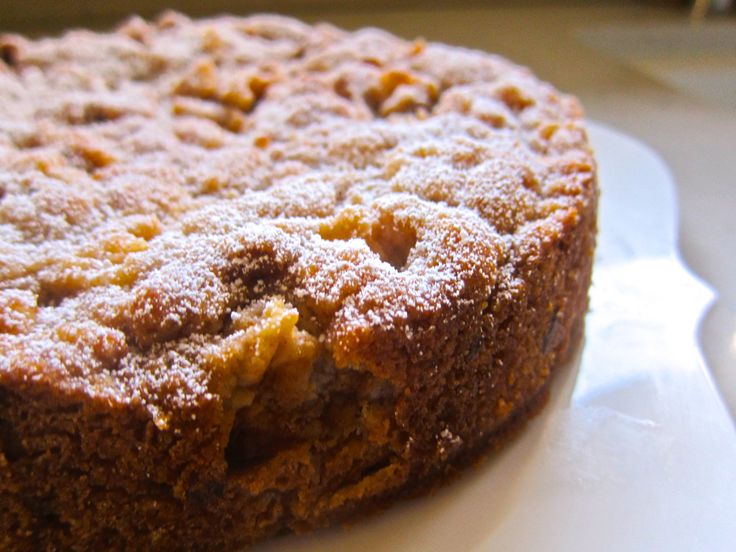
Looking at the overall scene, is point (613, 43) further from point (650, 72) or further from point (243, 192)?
point (243, 192)

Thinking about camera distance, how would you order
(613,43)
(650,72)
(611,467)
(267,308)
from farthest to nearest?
(613,43), (650,72), (611,467), (267,308)

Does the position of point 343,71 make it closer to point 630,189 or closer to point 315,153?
point 315,153

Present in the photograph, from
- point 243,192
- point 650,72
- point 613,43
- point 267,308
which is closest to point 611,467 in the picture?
point 267,308

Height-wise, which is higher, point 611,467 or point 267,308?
point 267,308

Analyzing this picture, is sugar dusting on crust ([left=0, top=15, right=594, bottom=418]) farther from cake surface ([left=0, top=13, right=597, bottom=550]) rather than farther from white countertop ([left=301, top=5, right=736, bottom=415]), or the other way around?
white countertop ([left=301, top=5, right=736, bottom=415])

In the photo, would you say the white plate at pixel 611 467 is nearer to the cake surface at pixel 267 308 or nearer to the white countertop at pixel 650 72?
the cake surface at pixel 267 308

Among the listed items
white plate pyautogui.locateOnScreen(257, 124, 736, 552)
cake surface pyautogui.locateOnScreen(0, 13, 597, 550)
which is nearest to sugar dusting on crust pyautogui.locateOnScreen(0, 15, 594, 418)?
cake surface pyautogui.locateOnScreen(0, 13, 597, 550)

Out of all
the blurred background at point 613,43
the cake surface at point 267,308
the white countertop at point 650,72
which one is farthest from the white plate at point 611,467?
the blurred background at point 613,43
